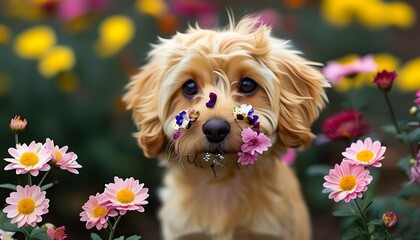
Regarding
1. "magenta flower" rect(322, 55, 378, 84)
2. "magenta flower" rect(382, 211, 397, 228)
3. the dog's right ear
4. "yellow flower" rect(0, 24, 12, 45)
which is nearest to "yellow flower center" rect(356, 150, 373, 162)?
"magenta flower" rect(382, 211, 397, 228)

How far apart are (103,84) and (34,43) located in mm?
504

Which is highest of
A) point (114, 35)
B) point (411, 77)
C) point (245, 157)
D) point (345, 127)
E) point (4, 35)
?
point (4, 35)

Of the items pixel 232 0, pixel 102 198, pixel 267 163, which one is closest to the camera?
pixel 102 198

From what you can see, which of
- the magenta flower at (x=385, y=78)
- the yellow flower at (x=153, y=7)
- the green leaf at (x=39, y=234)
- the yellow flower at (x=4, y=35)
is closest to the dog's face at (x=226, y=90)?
the magenta flower at (x=385, y=78)

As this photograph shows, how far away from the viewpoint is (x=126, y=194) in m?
2.24

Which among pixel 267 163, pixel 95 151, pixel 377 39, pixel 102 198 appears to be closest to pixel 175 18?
pixel 95 151

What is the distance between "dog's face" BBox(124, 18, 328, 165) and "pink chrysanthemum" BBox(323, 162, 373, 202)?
39 centimetres

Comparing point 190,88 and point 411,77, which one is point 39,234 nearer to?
point 190,88

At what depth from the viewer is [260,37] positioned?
2781 mm

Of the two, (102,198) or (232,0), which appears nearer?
(102,198)

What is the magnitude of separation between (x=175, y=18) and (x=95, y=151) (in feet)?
3.24

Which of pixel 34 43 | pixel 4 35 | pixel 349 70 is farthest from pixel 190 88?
pixel 4 35

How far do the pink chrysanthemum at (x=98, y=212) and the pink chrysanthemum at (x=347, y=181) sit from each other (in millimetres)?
644

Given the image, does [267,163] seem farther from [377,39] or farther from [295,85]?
[377,39]
